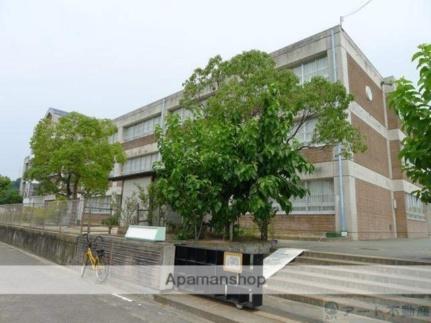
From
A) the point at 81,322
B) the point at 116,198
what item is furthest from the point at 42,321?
the point at 116,198

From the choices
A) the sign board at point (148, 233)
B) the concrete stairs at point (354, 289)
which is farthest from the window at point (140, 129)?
the concrete stairs at point (354, 289)

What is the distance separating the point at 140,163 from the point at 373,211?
63.3 ft

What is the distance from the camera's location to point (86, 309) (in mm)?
6035

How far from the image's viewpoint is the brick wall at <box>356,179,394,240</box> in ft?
52.3

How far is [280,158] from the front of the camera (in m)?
8.19

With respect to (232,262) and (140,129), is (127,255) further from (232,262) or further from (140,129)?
(140,129)

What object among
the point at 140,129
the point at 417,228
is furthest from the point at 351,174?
the point at 140,129

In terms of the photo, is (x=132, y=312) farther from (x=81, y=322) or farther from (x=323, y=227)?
(x=323, y=227)

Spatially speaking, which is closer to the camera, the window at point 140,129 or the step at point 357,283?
the step at point 357,283

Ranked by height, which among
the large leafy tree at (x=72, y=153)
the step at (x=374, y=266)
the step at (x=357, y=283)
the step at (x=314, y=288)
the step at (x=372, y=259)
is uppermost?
the large leafy tree at (x=72, y=153)

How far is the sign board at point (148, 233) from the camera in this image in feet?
26.3

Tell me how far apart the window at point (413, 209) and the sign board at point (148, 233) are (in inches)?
733

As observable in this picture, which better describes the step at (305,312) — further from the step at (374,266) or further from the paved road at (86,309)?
the step at (374,266)

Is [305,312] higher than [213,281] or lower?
lower
